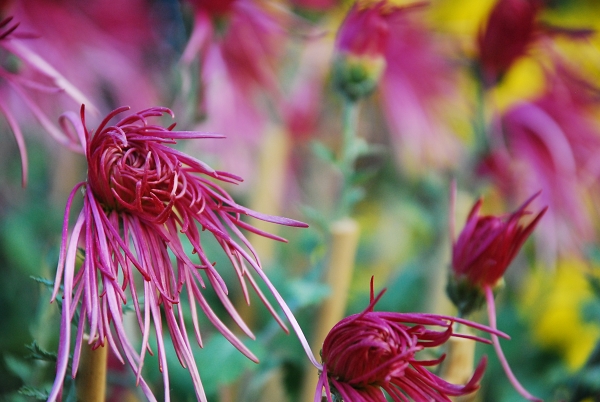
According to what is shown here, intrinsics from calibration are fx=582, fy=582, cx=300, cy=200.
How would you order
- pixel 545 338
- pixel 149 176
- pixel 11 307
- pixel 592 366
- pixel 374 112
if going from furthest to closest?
pixel 374 112
pixel 545 338
pixel 11 307
pixel 592 366
pixel 149 176

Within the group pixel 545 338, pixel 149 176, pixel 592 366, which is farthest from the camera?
pixel 545 338

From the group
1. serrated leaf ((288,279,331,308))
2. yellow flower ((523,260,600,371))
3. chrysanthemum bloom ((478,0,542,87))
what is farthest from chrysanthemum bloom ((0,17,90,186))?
yellow flower ((523,260,600,371))

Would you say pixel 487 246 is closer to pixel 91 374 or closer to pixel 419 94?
pixel 91 374

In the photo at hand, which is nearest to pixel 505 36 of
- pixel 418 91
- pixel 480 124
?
pixel 480 124

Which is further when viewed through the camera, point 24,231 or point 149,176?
point 24,231

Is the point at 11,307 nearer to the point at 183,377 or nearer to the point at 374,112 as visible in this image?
the point at 183,377

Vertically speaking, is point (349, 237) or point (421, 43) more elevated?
point (421, 43)

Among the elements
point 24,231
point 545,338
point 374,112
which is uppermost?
point 374,112

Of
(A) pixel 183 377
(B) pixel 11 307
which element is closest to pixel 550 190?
(A) pixel 183 377
